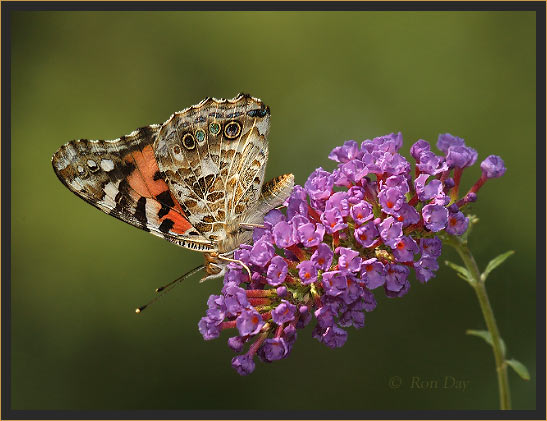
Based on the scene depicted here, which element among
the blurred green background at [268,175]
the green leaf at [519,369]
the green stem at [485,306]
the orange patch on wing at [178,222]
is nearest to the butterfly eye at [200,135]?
the orange patch on wing at [178,222]

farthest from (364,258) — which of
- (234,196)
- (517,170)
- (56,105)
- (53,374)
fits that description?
(56,105)

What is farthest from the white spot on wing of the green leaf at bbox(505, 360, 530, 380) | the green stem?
the green leaf at bbox(505, 360, 530, 380)

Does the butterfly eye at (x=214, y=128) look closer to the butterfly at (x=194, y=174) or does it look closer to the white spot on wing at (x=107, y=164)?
the butterfly at (x=194, y=174)

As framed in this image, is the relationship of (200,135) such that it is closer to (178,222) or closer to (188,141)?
(188,141)

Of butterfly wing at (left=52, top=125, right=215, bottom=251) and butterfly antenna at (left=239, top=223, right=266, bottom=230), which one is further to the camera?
butterfly wing at (left=52, top=125, right=215, bottom=251)

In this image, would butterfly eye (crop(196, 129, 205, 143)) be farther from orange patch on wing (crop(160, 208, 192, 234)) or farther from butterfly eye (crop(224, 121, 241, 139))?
orange patch on wing (crop(160, 208, 192, 234))

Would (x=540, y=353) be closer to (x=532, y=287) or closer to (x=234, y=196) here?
(x=532, y=287)
